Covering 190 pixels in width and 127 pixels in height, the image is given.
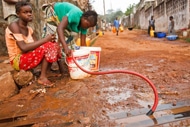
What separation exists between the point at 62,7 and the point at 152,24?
1301 cm

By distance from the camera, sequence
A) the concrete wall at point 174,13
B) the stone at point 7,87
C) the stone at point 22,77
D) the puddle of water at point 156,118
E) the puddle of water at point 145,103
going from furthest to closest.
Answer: the concrete wall at point 174,13
the stone at point 22,77
the stone at point 7,87
the puddle of water at point 145,103
the puddle of water at point 156,118

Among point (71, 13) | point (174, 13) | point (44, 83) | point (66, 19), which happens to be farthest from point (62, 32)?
point (174, 13)

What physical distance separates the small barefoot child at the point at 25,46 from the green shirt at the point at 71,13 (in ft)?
1.22

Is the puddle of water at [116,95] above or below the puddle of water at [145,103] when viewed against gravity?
above

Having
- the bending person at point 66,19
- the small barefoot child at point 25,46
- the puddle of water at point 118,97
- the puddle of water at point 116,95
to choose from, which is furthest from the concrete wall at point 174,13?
the small barefoot child at point 25,46

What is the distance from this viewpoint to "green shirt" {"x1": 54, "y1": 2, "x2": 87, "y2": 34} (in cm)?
268

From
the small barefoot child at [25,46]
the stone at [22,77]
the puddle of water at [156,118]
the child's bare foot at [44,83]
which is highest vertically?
the small barefoot child at [25,46]

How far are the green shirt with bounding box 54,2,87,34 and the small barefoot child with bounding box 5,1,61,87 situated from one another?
0.37m

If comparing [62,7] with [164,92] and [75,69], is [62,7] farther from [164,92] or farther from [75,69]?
[164,92]

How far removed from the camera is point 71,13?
268 centimetres

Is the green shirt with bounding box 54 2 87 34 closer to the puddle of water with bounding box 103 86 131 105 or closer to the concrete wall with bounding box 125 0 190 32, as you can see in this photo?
the puddle of water with bounding box 103 86 131 105

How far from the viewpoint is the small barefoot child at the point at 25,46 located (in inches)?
98.7

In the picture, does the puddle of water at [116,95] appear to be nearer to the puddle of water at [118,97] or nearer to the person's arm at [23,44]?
the puddle of water at [118,97]

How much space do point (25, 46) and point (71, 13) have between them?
78 cm
